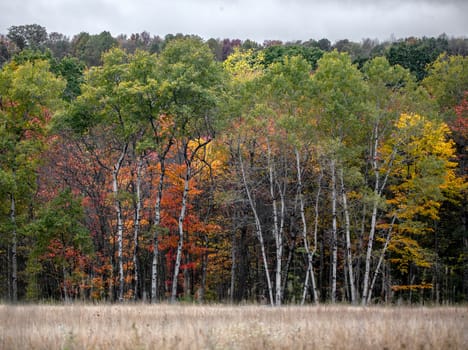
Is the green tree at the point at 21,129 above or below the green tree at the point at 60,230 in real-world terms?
above

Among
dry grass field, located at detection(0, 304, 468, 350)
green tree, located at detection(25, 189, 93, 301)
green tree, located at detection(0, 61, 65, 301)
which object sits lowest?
dry grass field, located at detection(0, 304, 468, 350)

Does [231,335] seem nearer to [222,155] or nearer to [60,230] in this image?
[60,230]

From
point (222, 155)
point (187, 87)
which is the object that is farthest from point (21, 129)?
point (222, 155)

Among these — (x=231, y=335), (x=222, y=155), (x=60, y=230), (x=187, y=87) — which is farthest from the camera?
(x=222, y=155)

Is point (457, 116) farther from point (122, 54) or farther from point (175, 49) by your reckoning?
point (122, 54)

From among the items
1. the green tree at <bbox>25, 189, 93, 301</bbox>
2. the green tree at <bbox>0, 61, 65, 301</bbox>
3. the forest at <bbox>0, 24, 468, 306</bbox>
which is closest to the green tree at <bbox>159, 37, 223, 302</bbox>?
the forest at <bbox>0, 24, 468, 306</bbox>

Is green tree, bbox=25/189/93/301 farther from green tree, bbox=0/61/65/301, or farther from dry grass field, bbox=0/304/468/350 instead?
dry grass field, bbox=0/304/468/350

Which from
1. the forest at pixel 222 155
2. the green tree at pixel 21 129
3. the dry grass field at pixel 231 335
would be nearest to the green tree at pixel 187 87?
the forest at pixel 222 155

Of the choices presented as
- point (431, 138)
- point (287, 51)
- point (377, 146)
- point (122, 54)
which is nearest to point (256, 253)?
point (377, 146)

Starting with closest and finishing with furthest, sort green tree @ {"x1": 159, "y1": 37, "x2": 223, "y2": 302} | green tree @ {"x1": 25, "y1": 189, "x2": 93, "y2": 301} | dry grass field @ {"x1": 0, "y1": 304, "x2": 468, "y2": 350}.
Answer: dry grass field @ {"x1": 0, "y1": 304, "x2": 468, "y2": 350} < green tree @ {"x1": 25, "y1": 189, "x2": 93, "y2": 301} < green tree @ {"x1": 159, "y1": 37, "x2": 223, "y2": 302}

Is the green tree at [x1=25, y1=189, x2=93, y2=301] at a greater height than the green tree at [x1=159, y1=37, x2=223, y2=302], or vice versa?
the green tree at [x1=159, y1=37, x2=223, y2=302]

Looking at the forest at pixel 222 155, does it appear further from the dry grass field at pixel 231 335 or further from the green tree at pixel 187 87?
the dry grass field at pixel 231 335

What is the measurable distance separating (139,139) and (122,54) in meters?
4.57

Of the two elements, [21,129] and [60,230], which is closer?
[60,230]
